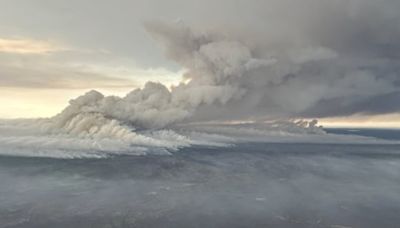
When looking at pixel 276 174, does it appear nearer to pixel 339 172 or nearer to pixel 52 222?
pixel 339 172

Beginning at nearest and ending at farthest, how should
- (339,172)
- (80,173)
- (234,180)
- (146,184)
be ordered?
(146,184) → (234,180) → (80,173) → (339,172)

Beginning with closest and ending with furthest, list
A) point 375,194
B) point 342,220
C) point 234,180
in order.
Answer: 1. point 342,220
2. point 375,194
3. point 234,180

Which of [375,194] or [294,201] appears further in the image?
[375,194]

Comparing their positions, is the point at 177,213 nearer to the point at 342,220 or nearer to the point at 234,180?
the point at 342,220

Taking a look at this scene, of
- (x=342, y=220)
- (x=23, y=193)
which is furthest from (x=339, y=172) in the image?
(x=23, y=193)

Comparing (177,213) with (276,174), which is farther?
(276,174)

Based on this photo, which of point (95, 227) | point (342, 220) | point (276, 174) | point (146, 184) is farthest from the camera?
point (276, 174)

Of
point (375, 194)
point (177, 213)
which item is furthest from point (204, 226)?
point (375, 194)

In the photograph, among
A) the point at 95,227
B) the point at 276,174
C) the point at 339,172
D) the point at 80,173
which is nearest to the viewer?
the point at 95,227

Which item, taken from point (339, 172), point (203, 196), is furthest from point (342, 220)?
point (339, 172)
